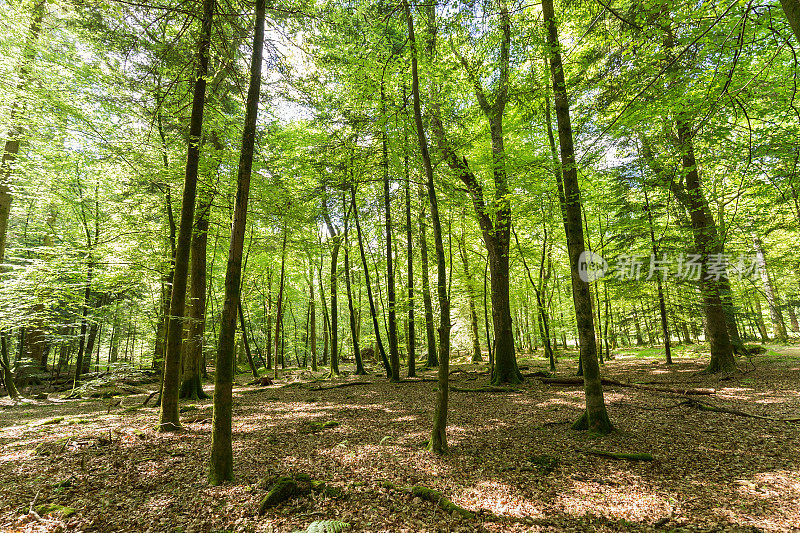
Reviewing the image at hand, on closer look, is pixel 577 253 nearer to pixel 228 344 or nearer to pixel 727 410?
pixel 727 410

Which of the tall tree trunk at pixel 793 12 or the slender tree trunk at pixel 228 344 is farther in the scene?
the slender tree trunk at pixel 228 344

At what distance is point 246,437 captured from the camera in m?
6.85

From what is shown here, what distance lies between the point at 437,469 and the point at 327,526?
6.68ft

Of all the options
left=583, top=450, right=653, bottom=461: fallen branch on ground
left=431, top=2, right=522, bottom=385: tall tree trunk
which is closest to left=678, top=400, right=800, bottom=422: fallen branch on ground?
left=583, top=450, right=653, bottom=461: fallen branch on ground

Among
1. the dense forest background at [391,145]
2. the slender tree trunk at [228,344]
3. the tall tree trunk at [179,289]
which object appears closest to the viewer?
the slender tree trunk at [228,344]

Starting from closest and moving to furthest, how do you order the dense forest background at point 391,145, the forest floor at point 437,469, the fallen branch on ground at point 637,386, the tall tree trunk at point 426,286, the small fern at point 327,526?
the small fern at point 327,526 → the forest floor at point 437,469 → the dense forest background at point 391,145 → the fallen branch on ground at point 637,386 → the tall tree trunk at point 426,286

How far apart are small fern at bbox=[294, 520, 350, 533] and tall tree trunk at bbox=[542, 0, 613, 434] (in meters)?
4.66

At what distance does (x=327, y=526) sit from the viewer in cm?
335

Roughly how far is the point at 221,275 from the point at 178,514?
20.5 m

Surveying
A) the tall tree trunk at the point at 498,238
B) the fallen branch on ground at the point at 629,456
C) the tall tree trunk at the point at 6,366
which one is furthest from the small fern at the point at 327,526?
the tall tree trunk at the point at 6,366

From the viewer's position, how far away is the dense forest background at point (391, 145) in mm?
5098

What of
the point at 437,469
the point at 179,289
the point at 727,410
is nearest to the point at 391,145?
the point at 179,289

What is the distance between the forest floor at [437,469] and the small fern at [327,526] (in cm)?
20

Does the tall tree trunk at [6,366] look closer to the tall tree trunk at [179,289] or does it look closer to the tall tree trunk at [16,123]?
the tall tree trunk at [16,123]
